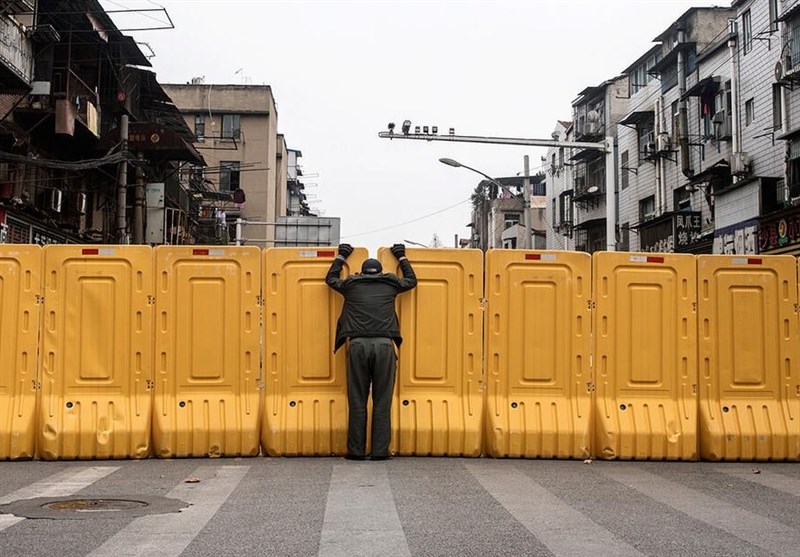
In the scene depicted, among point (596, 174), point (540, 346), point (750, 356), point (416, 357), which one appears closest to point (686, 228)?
point (596, 174)

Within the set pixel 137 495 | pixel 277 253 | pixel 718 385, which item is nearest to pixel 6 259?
pixel 277 253

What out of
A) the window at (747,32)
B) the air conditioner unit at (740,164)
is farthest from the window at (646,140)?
the air conditioner unit at (740,164)

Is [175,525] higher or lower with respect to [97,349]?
lower

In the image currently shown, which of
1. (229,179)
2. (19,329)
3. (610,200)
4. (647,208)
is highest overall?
(229,179)

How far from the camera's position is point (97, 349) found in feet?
37.0

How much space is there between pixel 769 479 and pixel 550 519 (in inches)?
151

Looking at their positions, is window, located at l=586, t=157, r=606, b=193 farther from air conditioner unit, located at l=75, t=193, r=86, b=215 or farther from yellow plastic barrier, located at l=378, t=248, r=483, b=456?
yellow plastic barrier, located at l=378, t=248, r=483, b=456

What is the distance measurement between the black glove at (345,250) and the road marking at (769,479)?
4728mm

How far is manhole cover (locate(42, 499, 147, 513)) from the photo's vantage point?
7680 millimetres

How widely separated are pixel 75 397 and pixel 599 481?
19.1 ft

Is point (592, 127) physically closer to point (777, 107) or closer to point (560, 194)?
point (560, 194)

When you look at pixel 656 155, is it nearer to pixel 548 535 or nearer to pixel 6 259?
pixel 6 259

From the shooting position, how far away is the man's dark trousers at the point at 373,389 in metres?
10.9

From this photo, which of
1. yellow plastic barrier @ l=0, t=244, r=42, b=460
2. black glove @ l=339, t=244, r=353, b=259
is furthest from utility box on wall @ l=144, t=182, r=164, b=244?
black glove @ l=339, t=244, r=353, b=259
